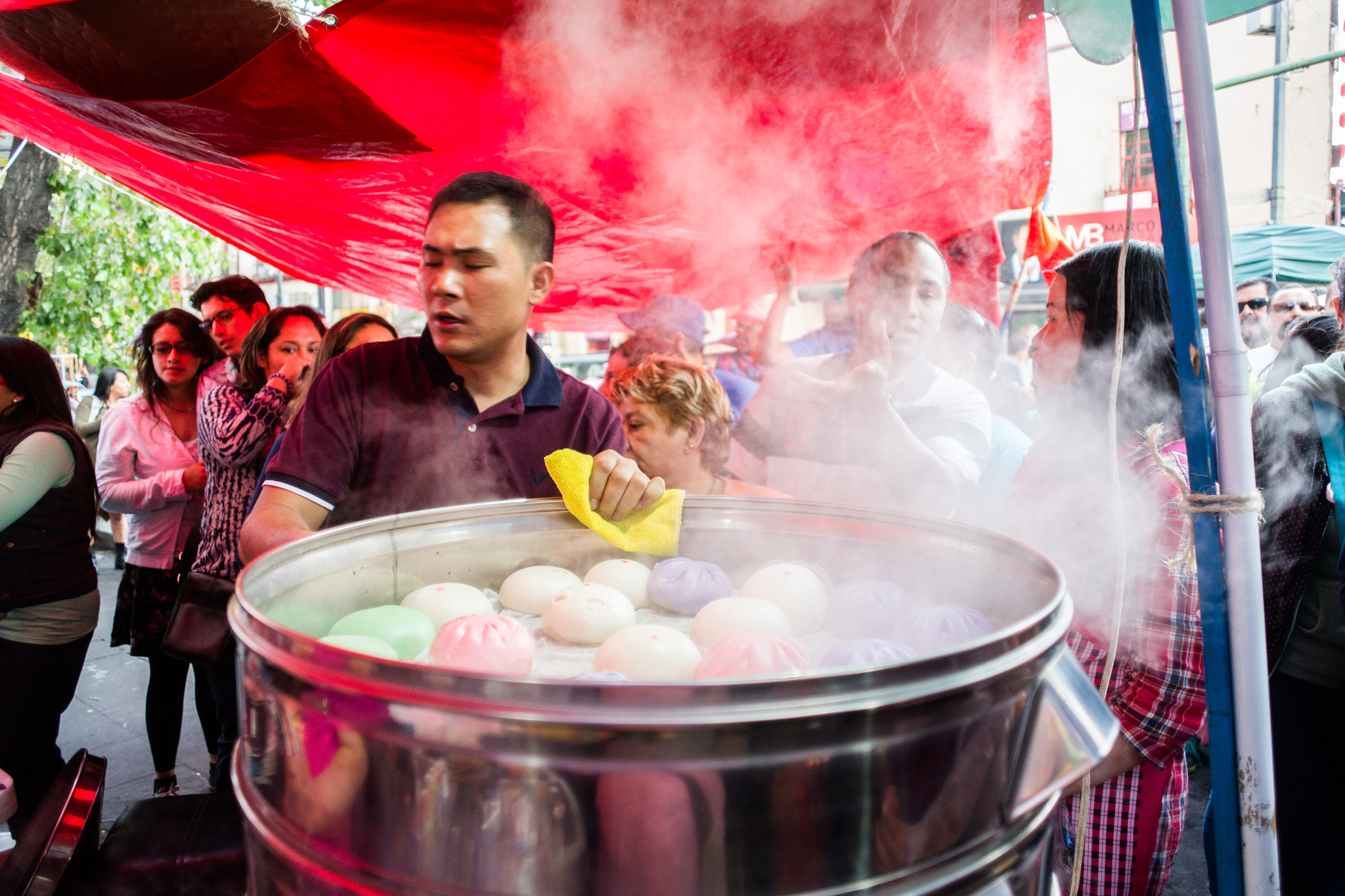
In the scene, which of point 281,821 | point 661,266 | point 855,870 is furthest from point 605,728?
point 661,266

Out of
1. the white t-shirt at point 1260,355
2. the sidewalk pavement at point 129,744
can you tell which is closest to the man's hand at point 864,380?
the sidewalk pavement at point 129,744

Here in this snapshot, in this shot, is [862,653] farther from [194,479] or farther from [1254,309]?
[1254,309]

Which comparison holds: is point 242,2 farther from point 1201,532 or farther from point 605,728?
point 1201,532

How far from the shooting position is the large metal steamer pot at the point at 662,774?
0.62m

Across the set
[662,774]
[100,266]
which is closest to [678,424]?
[662,774]

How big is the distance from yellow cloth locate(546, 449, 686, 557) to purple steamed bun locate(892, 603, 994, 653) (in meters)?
0.48

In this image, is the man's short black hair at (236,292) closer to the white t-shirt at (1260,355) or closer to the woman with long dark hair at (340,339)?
the woman with long dark hair at (340,339)

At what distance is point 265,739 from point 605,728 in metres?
0.43

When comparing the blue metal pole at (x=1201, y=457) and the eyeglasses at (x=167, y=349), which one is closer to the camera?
the blue metal pole at (x=1201, y=457)

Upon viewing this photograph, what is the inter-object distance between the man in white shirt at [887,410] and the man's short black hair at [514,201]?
1.01 m

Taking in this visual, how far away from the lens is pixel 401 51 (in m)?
1.85

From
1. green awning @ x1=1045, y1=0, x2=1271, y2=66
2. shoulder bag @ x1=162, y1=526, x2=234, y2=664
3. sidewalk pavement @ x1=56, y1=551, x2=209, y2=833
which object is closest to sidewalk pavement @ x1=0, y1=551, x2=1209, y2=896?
sidewalk pavement @ x1=56, y1=551, x2=209, y2=833

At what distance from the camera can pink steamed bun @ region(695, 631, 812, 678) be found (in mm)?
917

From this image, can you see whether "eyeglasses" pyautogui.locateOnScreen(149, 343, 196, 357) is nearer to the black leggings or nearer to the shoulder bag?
the black leggings
